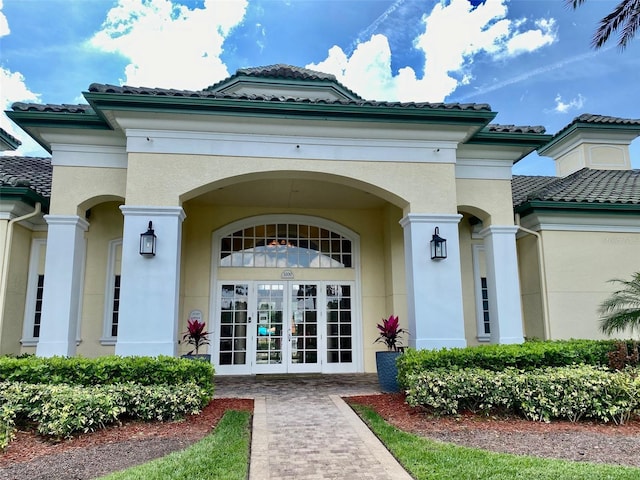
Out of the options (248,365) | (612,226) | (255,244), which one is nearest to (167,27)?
(255,244)

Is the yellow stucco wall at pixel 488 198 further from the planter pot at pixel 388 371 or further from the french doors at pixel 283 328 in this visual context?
the french doors at pixel 283 328

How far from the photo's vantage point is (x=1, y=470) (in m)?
4.38

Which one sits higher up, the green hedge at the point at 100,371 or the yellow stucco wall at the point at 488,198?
the yellow stucco wall at the point at 488,198

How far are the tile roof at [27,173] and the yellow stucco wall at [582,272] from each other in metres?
10.7

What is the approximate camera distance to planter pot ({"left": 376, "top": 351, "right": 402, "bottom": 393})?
26.0ft

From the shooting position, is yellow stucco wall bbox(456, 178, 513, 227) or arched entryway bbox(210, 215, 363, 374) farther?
arched entryway bbox(210, 215, 363, 374)

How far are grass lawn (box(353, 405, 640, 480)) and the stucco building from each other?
2.94 m

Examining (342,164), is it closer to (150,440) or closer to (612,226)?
(150,440)

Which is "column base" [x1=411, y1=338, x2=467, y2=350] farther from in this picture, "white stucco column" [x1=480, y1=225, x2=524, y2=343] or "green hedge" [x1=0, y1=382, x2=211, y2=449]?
"green hedge" [x1=0, y1=382, x2=211, y2=449]

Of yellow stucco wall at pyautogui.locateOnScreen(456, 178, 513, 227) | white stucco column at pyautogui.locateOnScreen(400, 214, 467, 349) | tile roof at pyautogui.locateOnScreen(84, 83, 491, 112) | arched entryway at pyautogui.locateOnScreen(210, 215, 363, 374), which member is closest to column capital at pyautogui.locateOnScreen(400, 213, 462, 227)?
white stucco column at pyautogui.locateOnScreen(400, 214, 467, 349)

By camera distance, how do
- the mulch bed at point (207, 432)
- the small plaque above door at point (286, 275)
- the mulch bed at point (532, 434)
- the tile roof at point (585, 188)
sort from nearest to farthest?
the mulch bed at point (207, 432)
the mulch bed at point (532, 434)
the tile roof at point (585, 188)
the small plaque above door at point (286, 275)

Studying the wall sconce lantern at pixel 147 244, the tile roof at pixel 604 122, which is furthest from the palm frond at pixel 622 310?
the wall sconce lantern at pixel 147 244

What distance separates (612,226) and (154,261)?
9683 millimetres

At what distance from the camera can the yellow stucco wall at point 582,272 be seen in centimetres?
938
